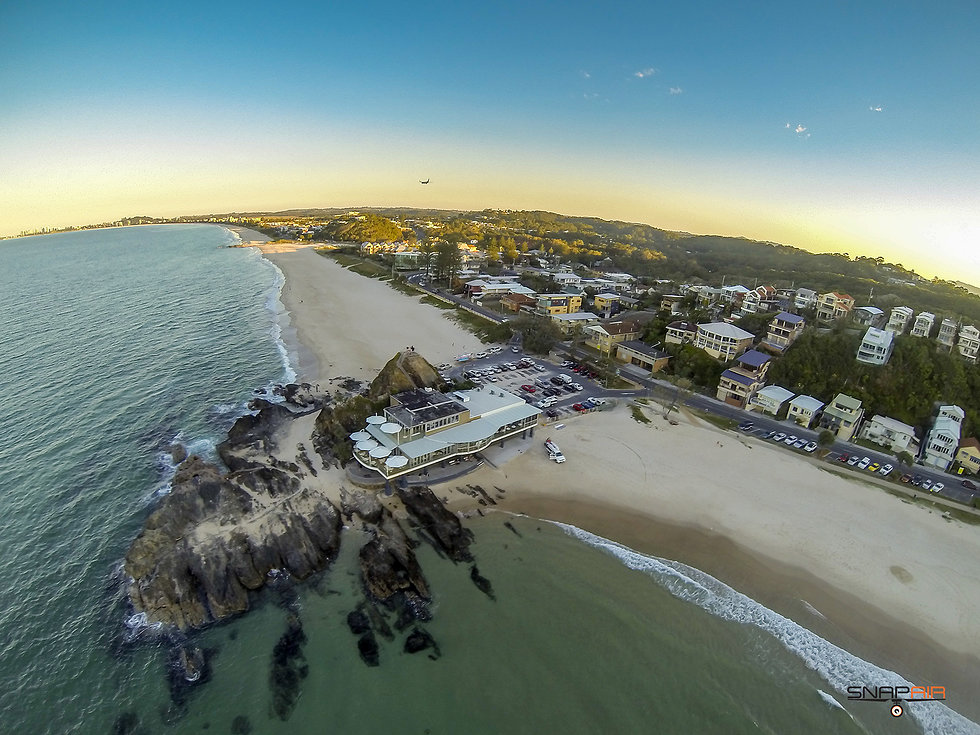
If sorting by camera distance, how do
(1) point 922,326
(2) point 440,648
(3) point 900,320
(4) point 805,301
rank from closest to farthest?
(2) point 440,648
(1) point 922,326
(3) point 900,320
(4) point 805,301

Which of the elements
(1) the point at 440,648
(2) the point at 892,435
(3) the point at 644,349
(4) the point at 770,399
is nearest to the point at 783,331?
(4) the point at 770,399

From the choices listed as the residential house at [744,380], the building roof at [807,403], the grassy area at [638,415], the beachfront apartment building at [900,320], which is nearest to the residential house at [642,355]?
the residential house at [744,380]

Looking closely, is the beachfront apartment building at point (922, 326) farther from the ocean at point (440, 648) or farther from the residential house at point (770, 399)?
the ocean at point (440, 648)

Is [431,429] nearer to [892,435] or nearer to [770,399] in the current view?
[770,399]

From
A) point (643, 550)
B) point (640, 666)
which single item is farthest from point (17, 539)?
point (643, 550)

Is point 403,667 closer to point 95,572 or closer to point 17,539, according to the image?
point 95,572

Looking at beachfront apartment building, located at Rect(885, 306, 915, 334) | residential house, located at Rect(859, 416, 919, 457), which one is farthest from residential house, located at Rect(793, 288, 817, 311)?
residential house, located at Rect(859, 416, 919, 457)
